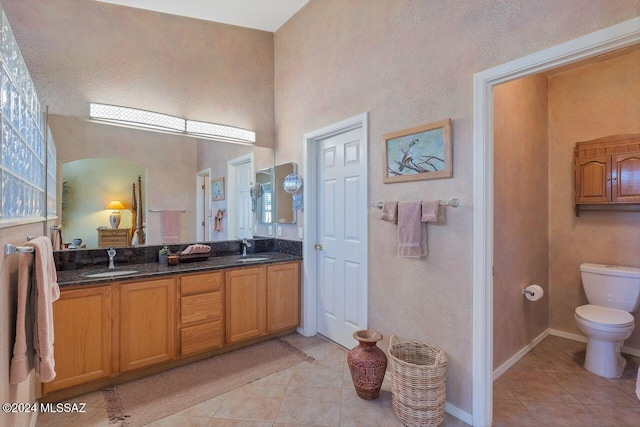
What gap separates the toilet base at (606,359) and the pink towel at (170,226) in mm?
3663

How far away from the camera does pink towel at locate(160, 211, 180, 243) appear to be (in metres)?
2.85

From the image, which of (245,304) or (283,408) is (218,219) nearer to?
(245,304)

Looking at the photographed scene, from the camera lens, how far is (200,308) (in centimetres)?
252

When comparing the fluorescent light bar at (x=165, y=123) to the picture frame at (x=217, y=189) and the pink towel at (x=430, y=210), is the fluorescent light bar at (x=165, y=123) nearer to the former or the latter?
the picture frame at (x=217, y=189)

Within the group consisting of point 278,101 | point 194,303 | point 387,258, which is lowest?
point 194,303

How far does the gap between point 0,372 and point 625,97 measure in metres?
4.54

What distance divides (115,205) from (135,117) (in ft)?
2.59

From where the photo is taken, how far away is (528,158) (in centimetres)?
277

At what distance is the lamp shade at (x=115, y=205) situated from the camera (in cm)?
260

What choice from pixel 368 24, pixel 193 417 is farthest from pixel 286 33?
pixel 193 417

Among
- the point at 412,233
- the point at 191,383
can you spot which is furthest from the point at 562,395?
the point at 191,383

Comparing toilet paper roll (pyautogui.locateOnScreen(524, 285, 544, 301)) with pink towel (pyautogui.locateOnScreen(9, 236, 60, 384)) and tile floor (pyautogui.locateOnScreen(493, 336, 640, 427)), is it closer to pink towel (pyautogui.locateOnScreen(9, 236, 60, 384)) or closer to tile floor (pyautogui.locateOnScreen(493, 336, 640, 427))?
tile floor (pyautogui.locateOnScreen(493, 336, 640, 427))

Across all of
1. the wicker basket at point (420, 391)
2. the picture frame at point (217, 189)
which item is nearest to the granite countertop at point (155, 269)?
the picture frame at point (217, 189)

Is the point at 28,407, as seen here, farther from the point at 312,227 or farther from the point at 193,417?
the point at 312,227
